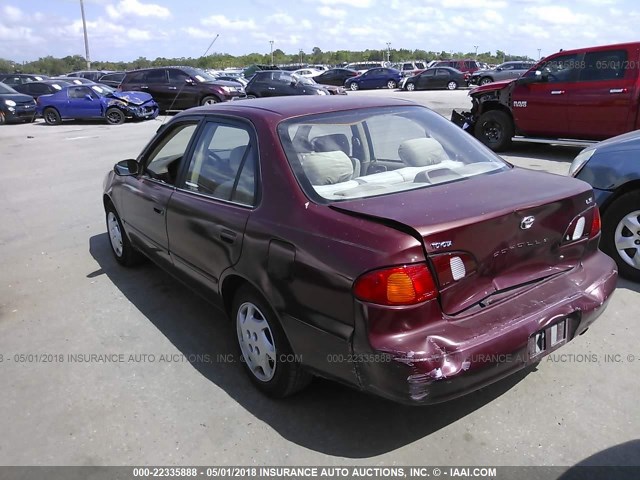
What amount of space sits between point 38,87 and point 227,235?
2309 centimetres

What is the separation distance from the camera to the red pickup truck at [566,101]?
28.9ft

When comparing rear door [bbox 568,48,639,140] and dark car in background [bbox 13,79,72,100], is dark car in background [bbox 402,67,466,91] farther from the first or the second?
rear door [bbox 568,48,639,140]

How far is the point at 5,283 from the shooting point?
518 centimetres

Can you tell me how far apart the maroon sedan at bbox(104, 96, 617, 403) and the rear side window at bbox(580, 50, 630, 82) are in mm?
6632

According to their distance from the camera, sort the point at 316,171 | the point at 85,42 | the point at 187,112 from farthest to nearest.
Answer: the point at 85,42, the point at 187,112, the point at 316,171

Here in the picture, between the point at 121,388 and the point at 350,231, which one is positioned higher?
the point at 350,231

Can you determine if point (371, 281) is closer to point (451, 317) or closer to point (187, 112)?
point (451, 317)

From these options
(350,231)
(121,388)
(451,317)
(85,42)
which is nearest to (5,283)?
(121,388)

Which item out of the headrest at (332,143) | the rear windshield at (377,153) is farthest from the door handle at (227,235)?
the headrest at (332,143)

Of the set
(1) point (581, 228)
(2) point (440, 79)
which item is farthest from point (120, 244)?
(2) point (440, 79)

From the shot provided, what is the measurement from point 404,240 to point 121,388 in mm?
2082

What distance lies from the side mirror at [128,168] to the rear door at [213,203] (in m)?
0.80

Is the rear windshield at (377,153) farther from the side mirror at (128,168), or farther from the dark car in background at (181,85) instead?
the dark car in background at (181,85)

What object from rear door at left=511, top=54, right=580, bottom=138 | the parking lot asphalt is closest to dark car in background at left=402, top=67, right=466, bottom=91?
rear door at left=511, top=54, right=580, bottom=138
